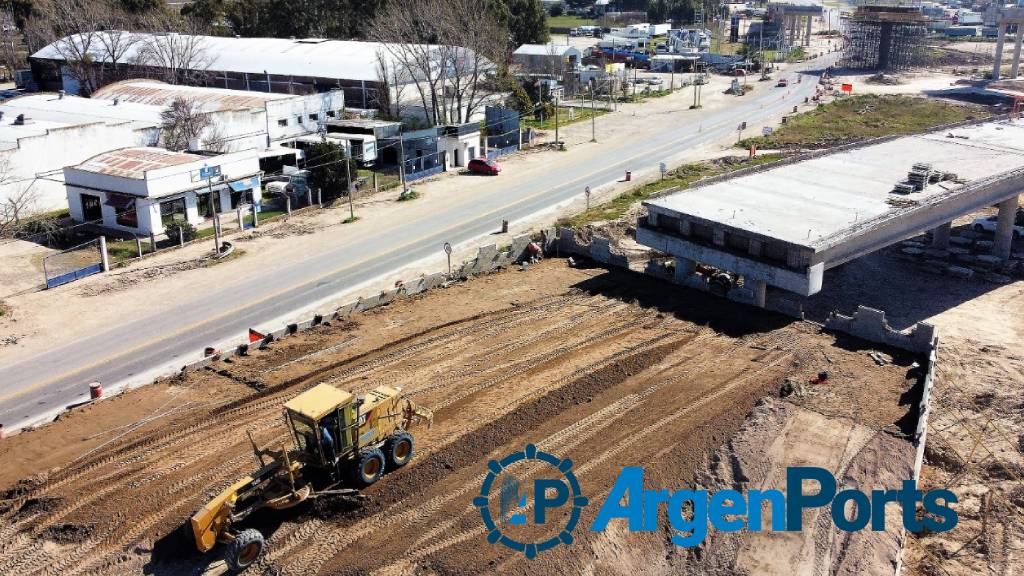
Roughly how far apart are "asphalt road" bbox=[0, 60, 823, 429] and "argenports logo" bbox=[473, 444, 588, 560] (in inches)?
635

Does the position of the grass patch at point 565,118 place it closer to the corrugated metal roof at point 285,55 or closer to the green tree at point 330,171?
→ the corrugated metal roof at point 285,55

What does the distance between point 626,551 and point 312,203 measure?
40.5m

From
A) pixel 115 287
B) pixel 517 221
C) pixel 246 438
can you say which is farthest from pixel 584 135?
pixel 246 438

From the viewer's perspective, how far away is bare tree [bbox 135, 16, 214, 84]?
8731 centimetres

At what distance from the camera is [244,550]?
814 inches

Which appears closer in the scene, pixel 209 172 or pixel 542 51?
pixel 209 172

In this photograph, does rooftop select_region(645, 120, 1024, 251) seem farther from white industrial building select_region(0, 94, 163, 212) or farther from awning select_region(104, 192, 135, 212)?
white industrial building select_region(0, 94, 163, 212)

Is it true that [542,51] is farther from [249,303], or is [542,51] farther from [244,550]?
[244,550]

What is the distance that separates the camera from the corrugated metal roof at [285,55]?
8425cm

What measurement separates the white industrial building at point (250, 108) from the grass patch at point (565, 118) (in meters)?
18.3

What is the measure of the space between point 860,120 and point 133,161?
65.8 meters

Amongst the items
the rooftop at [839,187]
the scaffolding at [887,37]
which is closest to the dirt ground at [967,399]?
the rooftop at [839,187]

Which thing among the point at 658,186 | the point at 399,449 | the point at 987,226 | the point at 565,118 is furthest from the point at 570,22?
the point at 399,449

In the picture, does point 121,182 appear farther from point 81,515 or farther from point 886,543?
point 886,543
